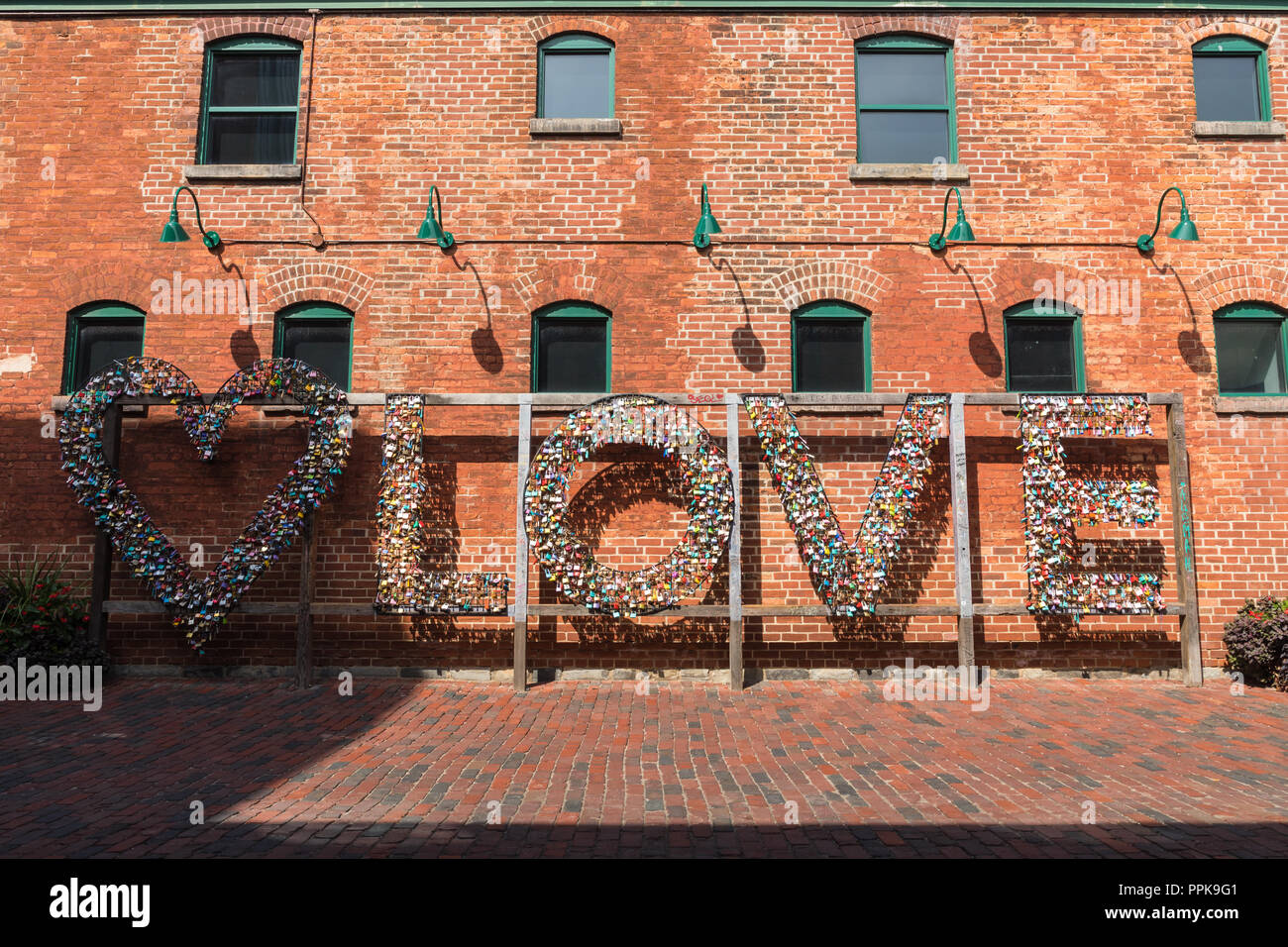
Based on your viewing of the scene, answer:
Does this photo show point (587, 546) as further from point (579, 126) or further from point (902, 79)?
point (902, 79)

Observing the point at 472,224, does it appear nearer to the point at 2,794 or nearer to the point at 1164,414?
the point at 2,794

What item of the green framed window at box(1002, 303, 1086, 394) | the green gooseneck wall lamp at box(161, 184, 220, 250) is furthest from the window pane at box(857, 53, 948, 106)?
the green gooseneck wall lamp at box(161, 184, 220, 250)

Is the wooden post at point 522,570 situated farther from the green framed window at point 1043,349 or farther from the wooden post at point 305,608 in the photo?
the green framed window at point 1043,349

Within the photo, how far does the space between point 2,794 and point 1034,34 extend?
12.4 meters

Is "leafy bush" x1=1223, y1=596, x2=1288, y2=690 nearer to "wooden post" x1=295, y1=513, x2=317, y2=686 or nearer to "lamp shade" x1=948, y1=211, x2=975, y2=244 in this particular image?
"lamp shade" x1=948, y1=211, x2=975, y2=244

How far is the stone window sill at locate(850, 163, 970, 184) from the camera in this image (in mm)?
8586

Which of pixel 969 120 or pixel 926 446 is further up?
pixel 969 120

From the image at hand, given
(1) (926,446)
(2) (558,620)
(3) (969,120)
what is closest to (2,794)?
(2) (558,620)

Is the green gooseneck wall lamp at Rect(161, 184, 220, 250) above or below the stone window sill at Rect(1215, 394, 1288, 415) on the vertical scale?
above

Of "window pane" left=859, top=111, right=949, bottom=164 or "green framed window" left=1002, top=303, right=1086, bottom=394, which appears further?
"window pane" left=859, top=111, right=949, bottom=164

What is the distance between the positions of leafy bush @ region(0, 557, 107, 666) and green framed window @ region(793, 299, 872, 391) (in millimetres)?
8335

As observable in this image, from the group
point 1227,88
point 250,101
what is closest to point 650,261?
point 250,101

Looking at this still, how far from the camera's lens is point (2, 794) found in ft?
15.7

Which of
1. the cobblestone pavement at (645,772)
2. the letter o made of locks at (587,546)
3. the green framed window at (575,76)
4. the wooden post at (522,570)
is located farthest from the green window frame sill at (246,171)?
the cobblestone pavement at (645,772)
